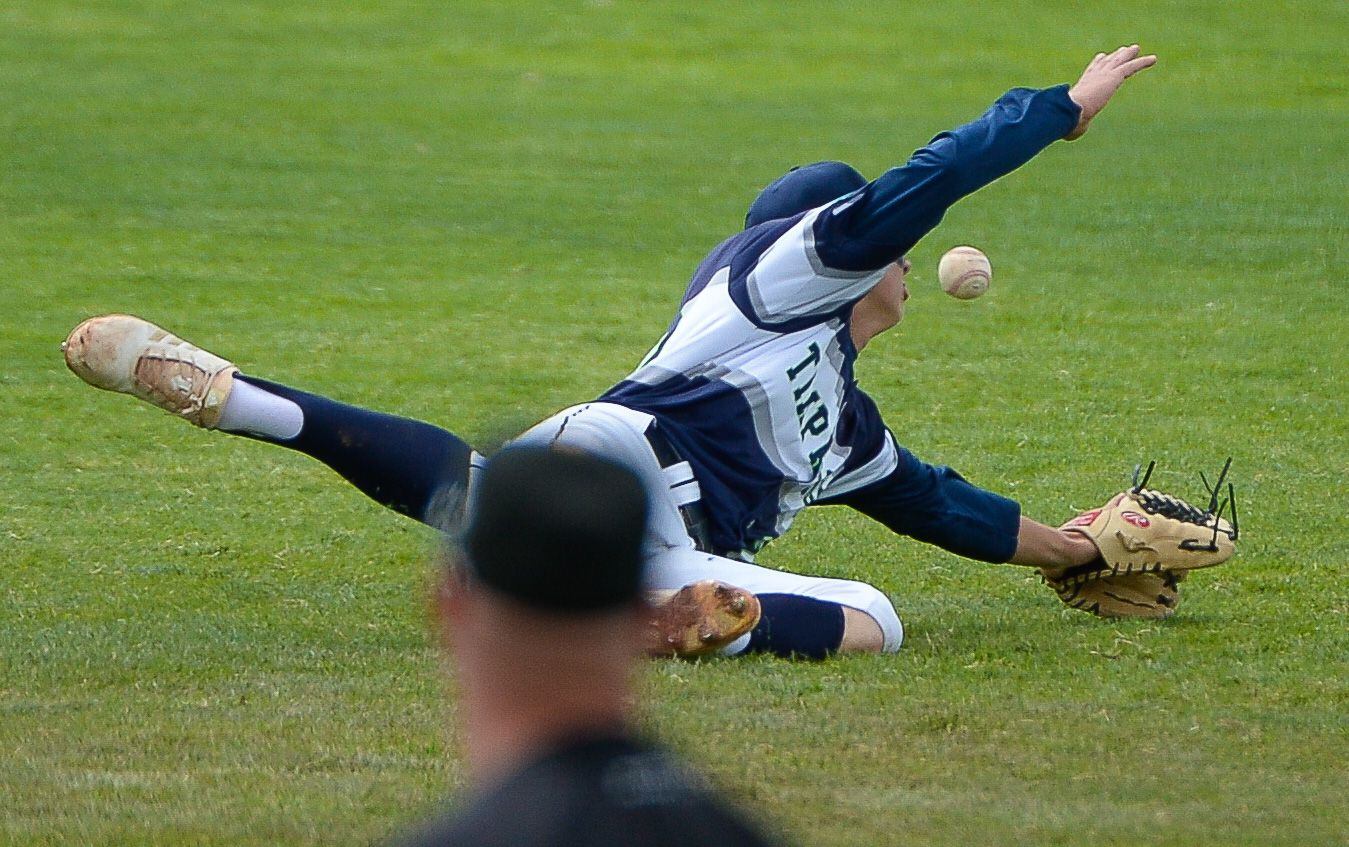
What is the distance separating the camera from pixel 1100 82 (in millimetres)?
5203

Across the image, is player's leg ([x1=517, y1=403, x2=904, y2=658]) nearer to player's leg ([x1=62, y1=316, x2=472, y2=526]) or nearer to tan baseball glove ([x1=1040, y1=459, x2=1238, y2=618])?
player's leg ([x1=62, y1=316, x2=472, y2=526])

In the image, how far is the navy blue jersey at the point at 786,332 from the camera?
4.93m

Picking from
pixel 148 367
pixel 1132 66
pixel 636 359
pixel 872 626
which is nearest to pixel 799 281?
pixel 872 626

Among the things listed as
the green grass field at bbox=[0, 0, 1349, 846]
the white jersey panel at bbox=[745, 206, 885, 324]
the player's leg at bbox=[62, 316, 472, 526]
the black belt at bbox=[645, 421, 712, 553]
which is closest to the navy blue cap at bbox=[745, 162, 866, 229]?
the white jersey panel at bbox=[745, 206, 885, 324]

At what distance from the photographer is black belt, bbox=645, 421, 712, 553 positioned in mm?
5027

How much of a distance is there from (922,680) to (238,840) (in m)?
1.89

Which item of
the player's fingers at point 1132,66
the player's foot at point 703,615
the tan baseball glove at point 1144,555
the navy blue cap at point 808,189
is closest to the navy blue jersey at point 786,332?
the navy blue cap at point 808,189

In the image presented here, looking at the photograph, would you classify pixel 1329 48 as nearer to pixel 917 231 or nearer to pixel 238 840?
pixel 917 231

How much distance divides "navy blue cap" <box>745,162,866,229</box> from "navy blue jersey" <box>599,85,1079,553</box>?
157 mm

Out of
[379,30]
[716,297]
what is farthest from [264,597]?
[379,30]

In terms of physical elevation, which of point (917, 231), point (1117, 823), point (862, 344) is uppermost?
point (917, 231)

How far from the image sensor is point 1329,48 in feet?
74.9

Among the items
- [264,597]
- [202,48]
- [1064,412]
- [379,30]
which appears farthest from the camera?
[379,30]

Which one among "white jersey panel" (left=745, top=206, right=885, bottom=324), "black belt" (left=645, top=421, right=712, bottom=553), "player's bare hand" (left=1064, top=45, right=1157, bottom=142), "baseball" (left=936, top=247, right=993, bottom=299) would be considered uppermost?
"player's bare hand" (left=1064, top=45, right=1157, bottom=142)
